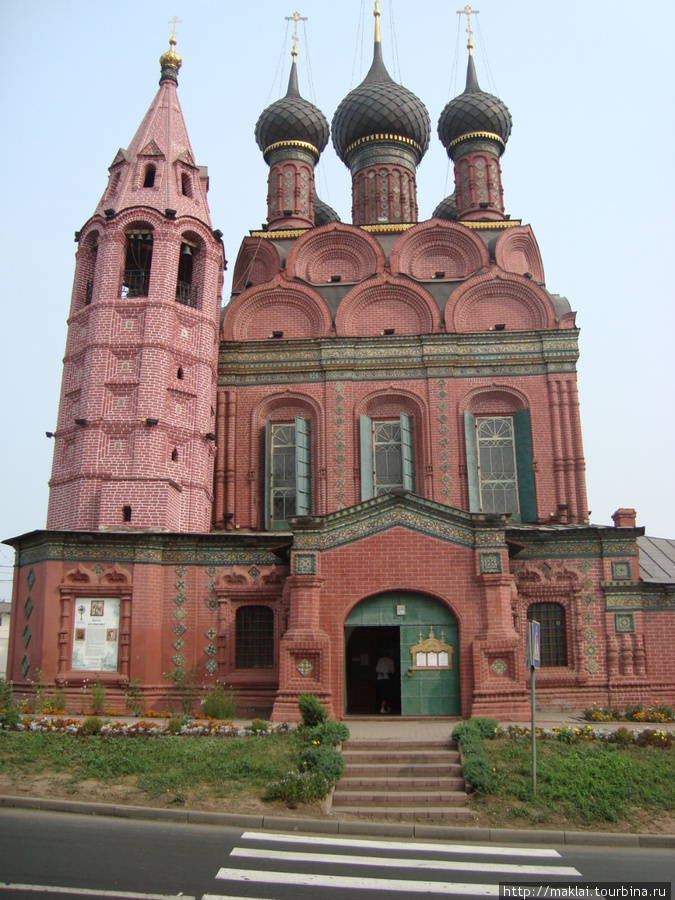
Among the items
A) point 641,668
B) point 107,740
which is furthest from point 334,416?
point 107,740

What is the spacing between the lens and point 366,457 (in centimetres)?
1972

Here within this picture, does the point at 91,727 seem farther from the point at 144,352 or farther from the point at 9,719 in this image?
the point at 144,352

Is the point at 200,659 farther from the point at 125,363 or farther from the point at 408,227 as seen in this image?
the point at 408,227

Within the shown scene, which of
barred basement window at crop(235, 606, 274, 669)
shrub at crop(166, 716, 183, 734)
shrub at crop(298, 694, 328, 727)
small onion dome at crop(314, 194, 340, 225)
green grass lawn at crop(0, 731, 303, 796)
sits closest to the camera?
green grass lawn at crop(0, 731, 303, 796)

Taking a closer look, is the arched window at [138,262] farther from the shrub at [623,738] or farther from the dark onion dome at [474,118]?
the shrub at [623,738]

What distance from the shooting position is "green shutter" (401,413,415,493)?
768 inches

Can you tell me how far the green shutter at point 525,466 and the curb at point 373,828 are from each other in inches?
424

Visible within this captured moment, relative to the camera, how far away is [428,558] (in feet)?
47.5

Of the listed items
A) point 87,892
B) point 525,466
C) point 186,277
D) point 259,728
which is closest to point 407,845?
point 87,892

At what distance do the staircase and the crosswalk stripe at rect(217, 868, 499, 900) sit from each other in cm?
231

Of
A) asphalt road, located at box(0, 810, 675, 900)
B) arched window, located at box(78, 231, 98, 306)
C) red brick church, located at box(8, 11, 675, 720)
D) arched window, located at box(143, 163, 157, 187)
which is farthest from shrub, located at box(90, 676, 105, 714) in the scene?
arched window, located at box(143, 163, 157, 187)

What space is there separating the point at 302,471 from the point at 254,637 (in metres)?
4.47

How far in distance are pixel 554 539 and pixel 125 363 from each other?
31.8 ft

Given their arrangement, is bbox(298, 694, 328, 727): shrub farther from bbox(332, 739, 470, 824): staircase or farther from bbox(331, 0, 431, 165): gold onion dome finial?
bbox(331, 0, 431, 165): gold onion dome finial
